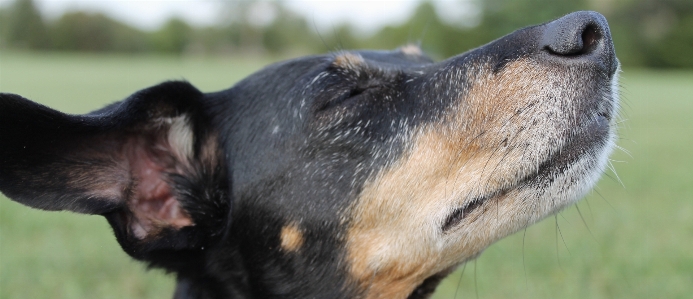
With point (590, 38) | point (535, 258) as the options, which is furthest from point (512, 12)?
point (590, 38)

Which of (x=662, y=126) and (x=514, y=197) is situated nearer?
(x=514, y=197)

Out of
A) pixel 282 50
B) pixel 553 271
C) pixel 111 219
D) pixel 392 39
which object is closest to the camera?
pixel 111 219

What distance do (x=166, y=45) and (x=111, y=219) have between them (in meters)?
92.1

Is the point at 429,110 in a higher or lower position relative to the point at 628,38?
higher

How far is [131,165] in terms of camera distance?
3.25 meters

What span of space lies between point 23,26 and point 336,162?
88821 millimetres

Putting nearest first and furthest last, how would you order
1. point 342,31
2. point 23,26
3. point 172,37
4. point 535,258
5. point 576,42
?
point 576,42, point 535,258, point 342,31, point 23,26, point 172,37

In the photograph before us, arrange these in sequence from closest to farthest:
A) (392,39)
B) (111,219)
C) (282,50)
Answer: (111,219), (392,39), (282,50)

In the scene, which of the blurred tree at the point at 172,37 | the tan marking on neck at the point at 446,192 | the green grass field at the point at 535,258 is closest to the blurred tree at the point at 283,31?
the blurred tree at the point at 172,37

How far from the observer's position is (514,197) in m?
2.85

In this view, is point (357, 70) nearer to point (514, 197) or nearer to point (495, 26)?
point (514, 197)

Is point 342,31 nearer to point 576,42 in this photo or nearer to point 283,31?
point 576,42

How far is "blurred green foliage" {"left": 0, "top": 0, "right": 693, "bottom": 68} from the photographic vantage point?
196ft

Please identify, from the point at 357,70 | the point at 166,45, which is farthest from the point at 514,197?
the point at 166,45
